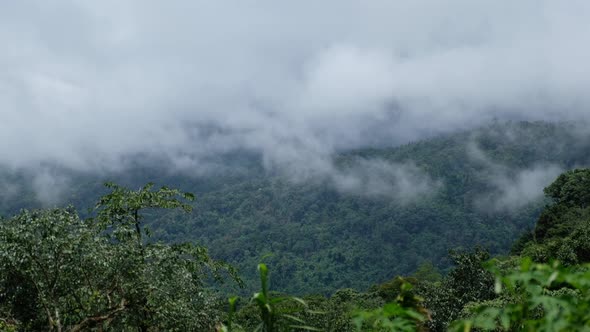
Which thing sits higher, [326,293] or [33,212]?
[326,293]

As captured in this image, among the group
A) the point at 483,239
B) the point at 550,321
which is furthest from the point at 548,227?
the point at 483,239

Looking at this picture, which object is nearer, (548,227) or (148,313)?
(148,313)

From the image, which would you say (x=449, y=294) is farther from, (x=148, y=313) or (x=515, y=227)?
(x=515, y=227)

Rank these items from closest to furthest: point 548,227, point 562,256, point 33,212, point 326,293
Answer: point 33,212 → point 562,256 → point 548,227 → point 326,293

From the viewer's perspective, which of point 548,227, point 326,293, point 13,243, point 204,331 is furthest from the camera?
point 326,293

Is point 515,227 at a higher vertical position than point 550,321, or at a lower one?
higher

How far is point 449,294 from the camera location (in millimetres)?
36156

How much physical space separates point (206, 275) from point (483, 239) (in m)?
196

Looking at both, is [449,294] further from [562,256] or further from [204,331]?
[204,331]

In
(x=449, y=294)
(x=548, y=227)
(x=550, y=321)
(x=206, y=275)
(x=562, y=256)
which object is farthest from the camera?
(x=548, y=227)

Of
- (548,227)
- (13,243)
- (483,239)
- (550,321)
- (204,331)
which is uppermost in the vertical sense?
(483,239)

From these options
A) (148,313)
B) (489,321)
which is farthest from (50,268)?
(489,321)

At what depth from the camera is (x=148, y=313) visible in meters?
12.1

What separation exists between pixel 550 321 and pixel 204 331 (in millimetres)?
11754
